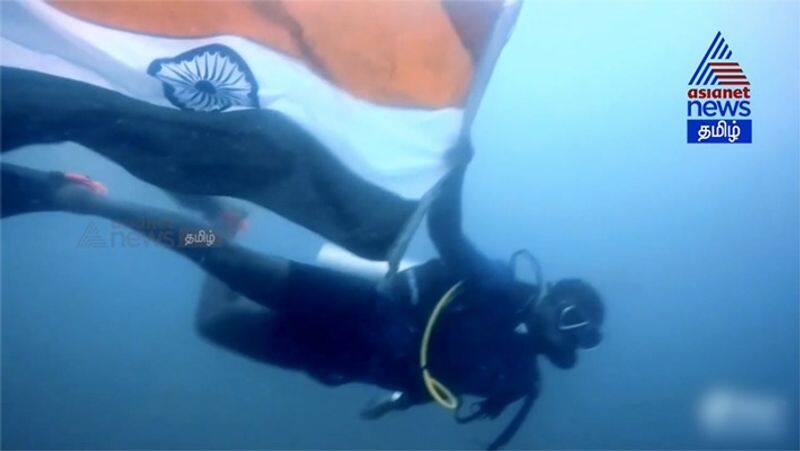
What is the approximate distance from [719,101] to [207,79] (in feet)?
4.53

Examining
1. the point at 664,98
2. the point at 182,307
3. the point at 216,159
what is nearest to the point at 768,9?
the point at 664,98

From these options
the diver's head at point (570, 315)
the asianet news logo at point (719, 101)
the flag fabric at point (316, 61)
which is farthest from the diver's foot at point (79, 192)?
the asianet news logo at point (719, 101)

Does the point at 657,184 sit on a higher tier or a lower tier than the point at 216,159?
higher

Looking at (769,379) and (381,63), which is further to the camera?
(769,379)

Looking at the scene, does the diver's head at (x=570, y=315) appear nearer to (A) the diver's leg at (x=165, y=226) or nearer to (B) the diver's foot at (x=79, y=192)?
(A) the diver's leg at (x=165, y=226)

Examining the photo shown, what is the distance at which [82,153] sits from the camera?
218 centimetres

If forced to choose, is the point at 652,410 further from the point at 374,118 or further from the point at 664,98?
the point at 374,118

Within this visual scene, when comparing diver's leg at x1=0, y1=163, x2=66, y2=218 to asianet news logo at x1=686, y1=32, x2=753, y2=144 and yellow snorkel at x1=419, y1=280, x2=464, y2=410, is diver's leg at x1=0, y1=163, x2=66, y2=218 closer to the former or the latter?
yellow snorkel at x1=419, y1=280, x2=464, y2=410

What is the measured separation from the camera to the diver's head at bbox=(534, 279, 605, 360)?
2.20 metres

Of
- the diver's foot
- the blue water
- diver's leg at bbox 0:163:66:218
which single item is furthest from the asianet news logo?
diver's leg at bbox 0:163:66:218

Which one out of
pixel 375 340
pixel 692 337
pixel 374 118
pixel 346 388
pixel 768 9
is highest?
pixel 768 9

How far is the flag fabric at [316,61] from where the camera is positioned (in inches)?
83.6

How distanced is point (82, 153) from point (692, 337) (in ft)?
5.77

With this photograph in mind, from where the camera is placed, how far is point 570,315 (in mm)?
2205
